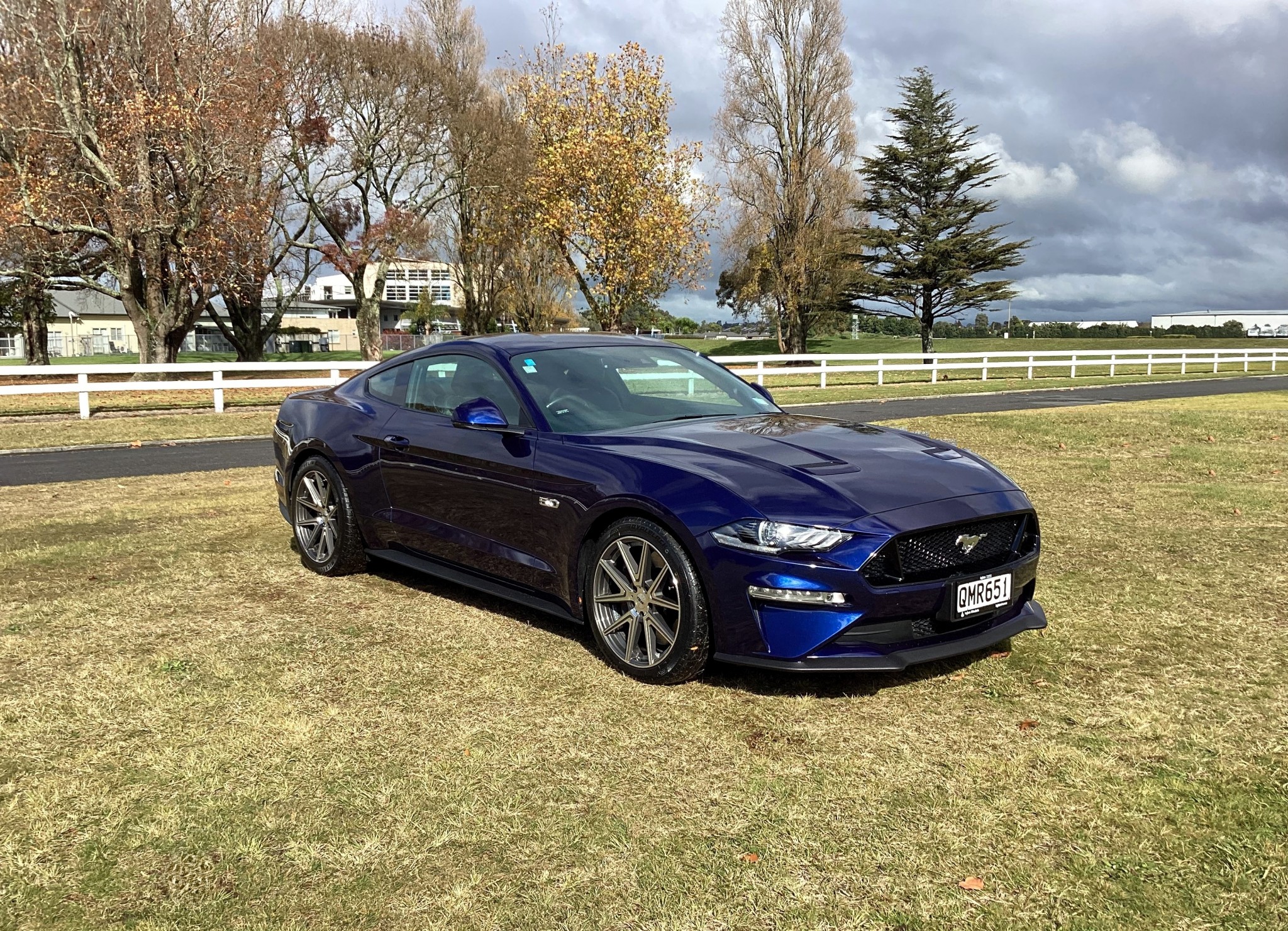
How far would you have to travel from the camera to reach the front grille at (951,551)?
3.90 meters

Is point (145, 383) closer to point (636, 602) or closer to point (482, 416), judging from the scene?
point (482, 416)

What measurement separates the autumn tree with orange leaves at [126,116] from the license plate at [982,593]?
919 inches

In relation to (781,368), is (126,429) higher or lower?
lower

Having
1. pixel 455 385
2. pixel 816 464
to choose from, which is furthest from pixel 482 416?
pixel 816 464

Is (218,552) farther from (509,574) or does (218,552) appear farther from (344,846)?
(344,846)

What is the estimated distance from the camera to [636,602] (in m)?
4.37

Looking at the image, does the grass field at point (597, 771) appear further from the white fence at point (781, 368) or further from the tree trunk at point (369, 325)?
the tree trunk at point (369, 325)

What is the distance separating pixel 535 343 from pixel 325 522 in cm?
181

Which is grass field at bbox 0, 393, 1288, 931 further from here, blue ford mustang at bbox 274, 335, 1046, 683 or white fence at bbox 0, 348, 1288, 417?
white fence at bbox 0, 348, 1288, 417

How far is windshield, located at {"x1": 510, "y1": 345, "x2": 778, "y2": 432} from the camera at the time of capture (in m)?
5.10

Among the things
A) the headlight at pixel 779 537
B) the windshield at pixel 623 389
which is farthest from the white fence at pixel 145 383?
the headlight at pixel 779 537

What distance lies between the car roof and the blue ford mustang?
24 millimetres

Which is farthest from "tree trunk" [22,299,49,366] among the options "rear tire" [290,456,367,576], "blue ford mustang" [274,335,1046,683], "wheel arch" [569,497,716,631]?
"wheel arch" [569,497,716,631]

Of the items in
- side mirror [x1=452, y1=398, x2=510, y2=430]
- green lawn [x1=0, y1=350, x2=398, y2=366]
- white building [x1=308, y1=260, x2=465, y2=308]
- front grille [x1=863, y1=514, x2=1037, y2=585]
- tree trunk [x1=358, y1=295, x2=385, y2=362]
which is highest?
white building [x1=308, y1=260, x2=465, y2=308]
